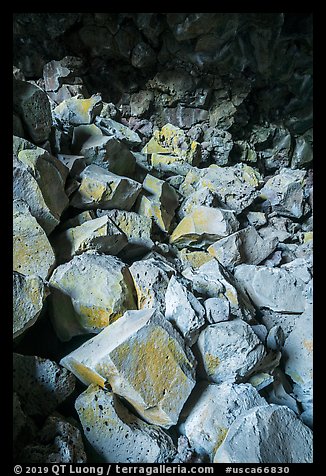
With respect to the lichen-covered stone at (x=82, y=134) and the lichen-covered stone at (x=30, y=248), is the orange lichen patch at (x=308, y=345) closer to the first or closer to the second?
the lichen-covered stone at (x=30, y=248)

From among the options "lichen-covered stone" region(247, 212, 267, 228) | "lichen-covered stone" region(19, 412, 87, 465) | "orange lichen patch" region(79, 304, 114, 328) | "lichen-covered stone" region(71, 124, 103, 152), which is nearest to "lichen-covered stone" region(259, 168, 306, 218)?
"lichen-covered stone" region(247, 212, 267, 228)

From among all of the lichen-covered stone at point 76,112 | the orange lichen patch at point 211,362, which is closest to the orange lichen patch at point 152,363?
the orange lichen patch at point 211,362

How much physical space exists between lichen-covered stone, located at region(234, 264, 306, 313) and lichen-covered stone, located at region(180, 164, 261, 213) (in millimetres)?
926

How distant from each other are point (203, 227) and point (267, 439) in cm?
164

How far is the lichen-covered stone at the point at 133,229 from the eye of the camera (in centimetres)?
247

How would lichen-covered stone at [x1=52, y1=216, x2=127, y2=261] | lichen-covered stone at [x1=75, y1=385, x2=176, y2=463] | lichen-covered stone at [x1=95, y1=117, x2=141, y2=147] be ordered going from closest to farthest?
lichen-covered stone at [x1=75, y1=385, x2=176, y2=463], lichen-covered stone at [x1=52, y1=216, x2=127, y2=261], lichen-covered stone at [x1=95, y1=117, x2=141, y2=147]

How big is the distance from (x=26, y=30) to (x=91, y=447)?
3.89 meters

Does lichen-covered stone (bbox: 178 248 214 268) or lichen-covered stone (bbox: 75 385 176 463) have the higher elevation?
lichen-covered stone (bbox: 178 248 214 268)

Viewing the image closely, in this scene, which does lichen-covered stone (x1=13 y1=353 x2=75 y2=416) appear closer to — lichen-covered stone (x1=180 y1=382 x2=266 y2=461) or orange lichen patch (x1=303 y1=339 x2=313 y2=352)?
lichen-covered stone (x1=180 y1=382 x2=266 y2=461)

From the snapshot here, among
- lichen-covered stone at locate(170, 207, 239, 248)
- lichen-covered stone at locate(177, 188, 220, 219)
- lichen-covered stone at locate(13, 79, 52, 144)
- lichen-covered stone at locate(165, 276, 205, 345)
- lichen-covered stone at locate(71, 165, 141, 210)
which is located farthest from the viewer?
lichen-covered stone at locate(177, 188, 220, 219)

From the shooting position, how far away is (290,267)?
2.57 meters

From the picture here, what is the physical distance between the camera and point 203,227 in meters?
2.78

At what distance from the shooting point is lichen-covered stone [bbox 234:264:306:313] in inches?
90.6
